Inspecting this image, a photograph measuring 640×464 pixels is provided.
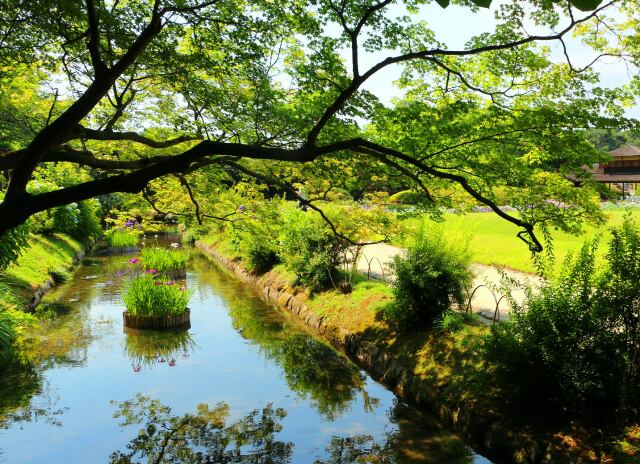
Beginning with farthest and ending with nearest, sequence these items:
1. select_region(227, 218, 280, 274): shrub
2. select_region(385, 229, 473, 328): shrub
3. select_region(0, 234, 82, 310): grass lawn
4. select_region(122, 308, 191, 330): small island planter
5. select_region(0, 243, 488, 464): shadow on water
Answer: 1. select_region(227, 218, 280, 274): shrub
2. select_region(122, 308, 191, 330): small island planter
3. select_region(0, 234, 82, 310): grass lawn
4. select_region(385, 229, 473, 328): shrub
5. select_region(0, 243, 488, 464): shadow on water

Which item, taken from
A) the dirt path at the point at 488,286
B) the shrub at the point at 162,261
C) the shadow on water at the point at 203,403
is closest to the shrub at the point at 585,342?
the dirt path at the point at 488,286

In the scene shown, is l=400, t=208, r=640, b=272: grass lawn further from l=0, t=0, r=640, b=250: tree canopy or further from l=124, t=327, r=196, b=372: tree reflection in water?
l=124, t=327, r=196, b=372: tree reflection in water

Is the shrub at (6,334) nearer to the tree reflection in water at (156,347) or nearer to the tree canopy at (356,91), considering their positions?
the tree reflection in water at (156,347)

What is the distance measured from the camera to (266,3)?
6.11 m

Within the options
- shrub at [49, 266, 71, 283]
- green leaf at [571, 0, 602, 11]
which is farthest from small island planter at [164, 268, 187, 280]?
green leaf at [571, 0, 602, 11]

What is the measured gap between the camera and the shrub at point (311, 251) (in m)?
11.8

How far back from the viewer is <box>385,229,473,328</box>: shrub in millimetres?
8159

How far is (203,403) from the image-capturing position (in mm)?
7062

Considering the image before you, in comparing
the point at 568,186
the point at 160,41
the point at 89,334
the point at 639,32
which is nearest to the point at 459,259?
the point at 568,186

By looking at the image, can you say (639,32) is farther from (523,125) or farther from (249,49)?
(249,49)

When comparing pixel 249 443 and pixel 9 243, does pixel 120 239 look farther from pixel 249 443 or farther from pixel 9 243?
pixel 249 443

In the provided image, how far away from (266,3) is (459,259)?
4.81 metres

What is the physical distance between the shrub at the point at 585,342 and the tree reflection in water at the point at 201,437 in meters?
2.79

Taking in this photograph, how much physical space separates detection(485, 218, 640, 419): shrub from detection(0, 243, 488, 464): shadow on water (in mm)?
1159
